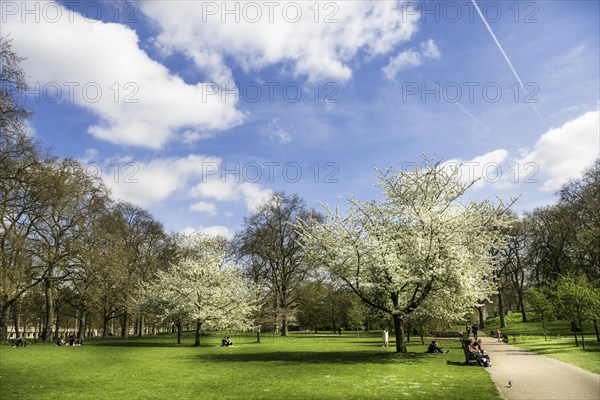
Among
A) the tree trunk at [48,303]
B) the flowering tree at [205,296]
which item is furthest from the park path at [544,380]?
the tree trunk at [48,303]

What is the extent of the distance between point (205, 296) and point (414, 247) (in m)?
24.1

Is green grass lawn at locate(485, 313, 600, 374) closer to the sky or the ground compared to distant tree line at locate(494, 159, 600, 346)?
closer to the ground

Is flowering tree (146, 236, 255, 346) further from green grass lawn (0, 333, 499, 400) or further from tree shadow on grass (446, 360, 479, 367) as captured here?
tree shadow on grass (446, 360, 479, 367)

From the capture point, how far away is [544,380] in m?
16.3

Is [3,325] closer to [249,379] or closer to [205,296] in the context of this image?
[205,296]

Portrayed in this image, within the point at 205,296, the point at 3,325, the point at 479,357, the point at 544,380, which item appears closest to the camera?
the point at 544,380

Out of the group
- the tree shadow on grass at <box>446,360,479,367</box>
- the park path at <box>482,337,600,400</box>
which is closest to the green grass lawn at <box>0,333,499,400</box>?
the tree shadow on grass at <box>446,360,479,367</box>

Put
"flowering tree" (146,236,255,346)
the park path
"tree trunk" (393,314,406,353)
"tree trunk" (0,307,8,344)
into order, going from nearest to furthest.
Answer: the park path → "tree trunk" (393,314,406,353) → "tree trunk" (0,307,8,344) → "flowering tree" (146,236,255,346)

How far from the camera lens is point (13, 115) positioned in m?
22.2

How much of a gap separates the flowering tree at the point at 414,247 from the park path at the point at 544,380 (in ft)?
17.3

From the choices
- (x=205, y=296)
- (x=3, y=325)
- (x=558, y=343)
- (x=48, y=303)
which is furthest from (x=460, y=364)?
(x=3, y=325)

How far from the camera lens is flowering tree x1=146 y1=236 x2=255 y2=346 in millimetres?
41625

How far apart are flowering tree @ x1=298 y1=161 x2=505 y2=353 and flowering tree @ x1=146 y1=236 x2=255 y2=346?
17.8 m

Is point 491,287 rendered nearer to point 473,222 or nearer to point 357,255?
point 473,222
